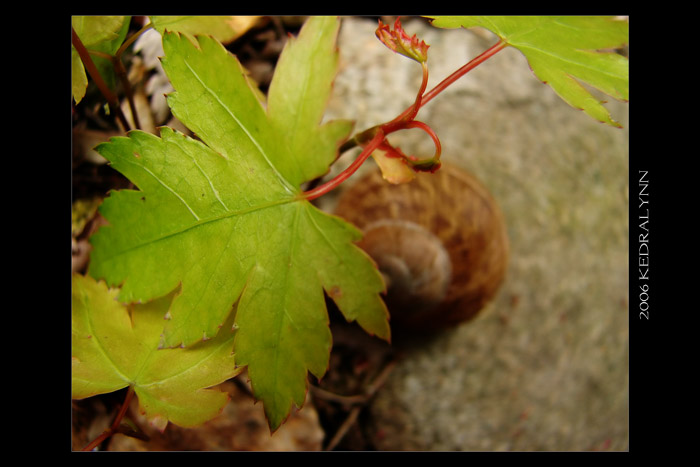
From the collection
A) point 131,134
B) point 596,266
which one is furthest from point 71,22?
point 596,266

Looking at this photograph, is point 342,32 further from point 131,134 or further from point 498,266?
point 131,134

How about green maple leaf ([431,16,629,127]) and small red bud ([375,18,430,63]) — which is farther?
green maple leaf ([431,16,629,127])

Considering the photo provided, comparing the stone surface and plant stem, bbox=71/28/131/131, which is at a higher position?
plant stem, bbox=71/28/131/131

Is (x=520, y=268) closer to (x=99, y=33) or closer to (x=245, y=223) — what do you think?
(x=245, y=223)

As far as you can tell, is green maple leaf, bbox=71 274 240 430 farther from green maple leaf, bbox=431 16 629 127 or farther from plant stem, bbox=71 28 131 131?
green maple leaf, bbox=431 16 629 127

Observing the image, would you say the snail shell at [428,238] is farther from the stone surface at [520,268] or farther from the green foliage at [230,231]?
the green foliage at [230,231]

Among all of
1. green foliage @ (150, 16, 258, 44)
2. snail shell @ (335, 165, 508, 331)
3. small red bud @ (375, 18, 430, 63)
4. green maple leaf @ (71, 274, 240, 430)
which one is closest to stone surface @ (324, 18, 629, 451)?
snail shell @ (335, 165, 508, 331)
